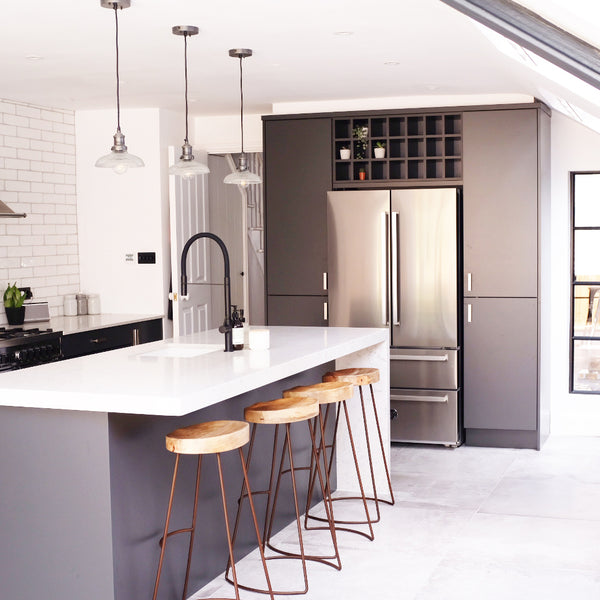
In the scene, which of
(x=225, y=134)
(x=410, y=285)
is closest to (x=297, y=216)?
(x=410, y=285)

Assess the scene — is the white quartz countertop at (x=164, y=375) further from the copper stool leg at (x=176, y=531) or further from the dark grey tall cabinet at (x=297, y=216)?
the dark grey tall cabinet at (x=297, y=216)

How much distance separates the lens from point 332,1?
3.90 meters

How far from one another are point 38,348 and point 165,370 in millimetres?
2410

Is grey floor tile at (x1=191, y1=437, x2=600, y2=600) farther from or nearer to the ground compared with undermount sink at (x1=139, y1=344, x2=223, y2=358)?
nearer to the ground

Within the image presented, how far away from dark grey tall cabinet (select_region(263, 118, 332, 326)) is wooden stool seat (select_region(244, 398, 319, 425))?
2.82 meters

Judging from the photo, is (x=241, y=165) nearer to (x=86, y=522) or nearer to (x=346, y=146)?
(x=346, y=146)

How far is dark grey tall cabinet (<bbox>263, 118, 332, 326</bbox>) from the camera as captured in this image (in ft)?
22.1

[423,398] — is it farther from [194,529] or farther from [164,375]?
[164,375]

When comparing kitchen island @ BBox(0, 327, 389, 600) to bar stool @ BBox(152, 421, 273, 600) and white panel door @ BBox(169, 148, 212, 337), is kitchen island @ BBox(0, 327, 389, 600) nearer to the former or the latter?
bar stool @ BBox(152, 421, 273, 600)

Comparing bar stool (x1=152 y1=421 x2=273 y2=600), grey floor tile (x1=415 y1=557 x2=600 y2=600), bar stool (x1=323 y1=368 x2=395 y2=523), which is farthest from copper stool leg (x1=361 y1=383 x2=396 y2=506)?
bar stool (x1=152 y1=421 x2=273 y2=600)

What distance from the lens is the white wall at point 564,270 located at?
6648 millimetres

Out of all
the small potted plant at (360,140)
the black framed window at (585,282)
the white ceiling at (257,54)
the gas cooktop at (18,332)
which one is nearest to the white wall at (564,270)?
the black framed window at (585,282)

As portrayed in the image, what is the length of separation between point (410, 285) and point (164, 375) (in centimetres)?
327

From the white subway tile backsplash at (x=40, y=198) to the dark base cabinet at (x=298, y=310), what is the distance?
1.69m
